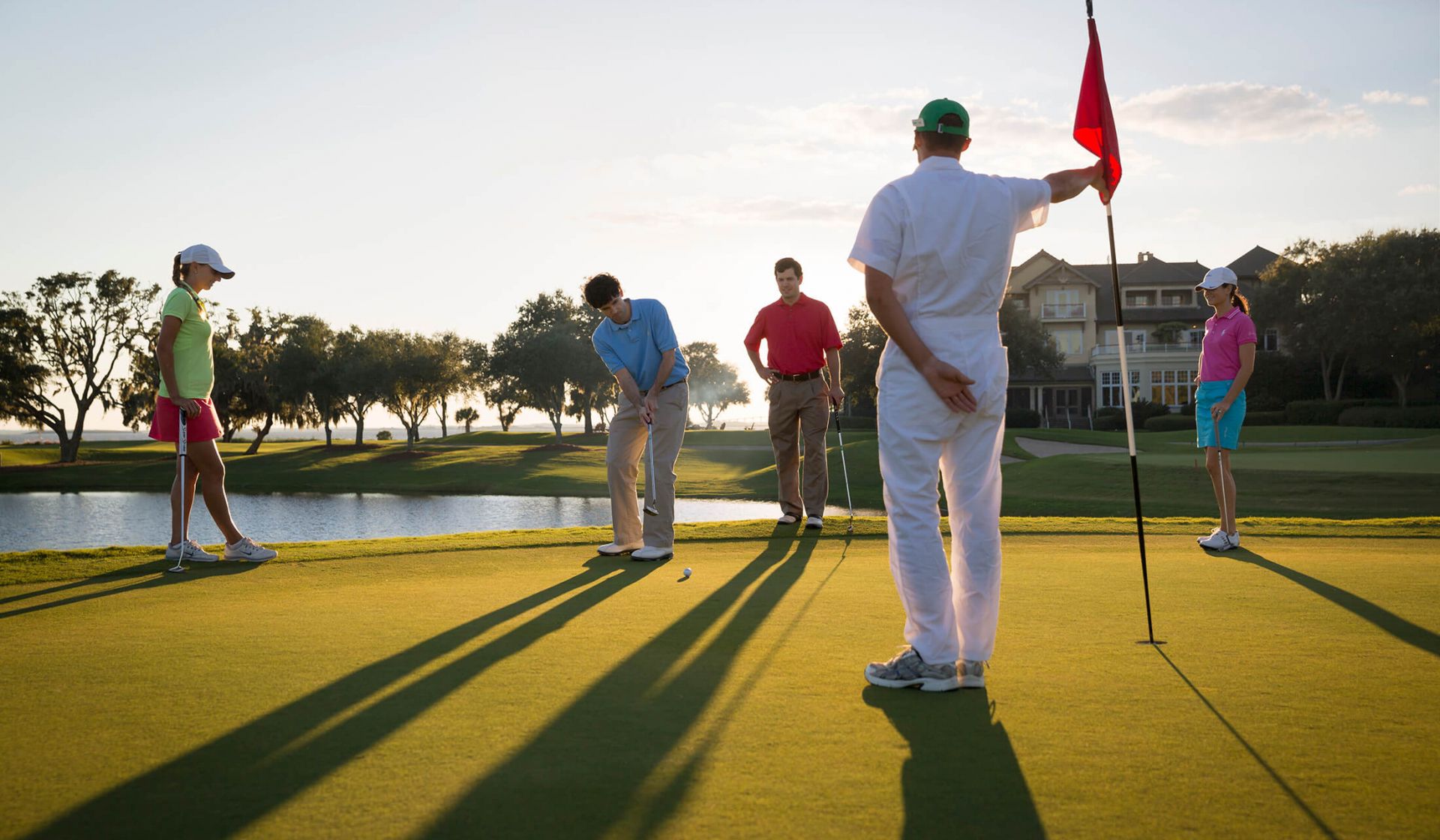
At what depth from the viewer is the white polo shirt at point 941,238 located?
3705 mm

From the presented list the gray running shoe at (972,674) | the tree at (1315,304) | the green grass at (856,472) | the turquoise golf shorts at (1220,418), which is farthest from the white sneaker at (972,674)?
the tree at (1315,304)

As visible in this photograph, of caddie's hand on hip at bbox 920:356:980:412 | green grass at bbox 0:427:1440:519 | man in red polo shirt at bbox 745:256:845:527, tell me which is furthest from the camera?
green grass at bbox 0:427:1440:519

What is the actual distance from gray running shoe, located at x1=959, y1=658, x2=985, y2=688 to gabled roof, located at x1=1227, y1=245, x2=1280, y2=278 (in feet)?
240

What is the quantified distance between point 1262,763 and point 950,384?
1.58m

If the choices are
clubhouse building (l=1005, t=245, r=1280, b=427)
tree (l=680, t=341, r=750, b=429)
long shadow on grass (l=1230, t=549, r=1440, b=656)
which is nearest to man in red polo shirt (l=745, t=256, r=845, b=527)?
long shadow on grass (l=1230, t=549, r=1440, b=656)

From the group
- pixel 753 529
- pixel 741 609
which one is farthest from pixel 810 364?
pixel 741 609

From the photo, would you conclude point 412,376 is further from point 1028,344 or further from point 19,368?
point 1028,344

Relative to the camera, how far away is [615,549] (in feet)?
25.1

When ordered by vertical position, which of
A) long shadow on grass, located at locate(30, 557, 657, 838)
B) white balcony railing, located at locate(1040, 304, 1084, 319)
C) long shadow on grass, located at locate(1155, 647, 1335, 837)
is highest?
white balcony railing, located at locate(1040, 304, 1084, 319)

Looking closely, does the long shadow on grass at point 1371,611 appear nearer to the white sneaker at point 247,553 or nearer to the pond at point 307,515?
the white sneaker at point 247,553

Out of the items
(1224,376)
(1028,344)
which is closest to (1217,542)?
(1224,376)

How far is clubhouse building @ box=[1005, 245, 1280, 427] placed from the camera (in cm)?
6388

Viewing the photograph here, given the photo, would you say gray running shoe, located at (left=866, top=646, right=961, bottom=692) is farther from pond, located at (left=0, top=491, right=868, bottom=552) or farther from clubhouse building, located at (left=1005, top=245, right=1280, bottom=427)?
clubhouse building, located at (left=1005, top=245, right=1280, bottom=427)

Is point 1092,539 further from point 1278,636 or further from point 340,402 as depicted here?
point 340,402
